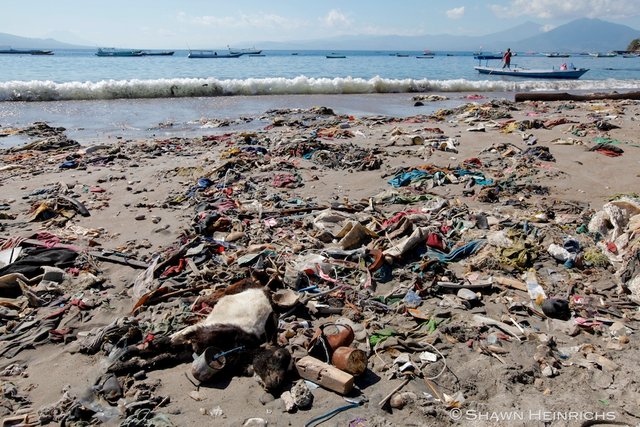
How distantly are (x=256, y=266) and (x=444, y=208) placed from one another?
312 centimetres

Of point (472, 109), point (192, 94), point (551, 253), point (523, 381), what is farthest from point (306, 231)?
point (192, 94)

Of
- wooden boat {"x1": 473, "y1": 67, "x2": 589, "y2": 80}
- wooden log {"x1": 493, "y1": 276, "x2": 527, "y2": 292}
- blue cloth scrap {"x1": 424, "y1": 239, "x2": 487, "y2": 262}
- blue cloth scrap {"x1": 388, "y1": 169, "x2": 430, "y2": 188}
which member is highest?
wooden boat {"x1": 473, "y1": 67, "x2": 589, "y2": 80}

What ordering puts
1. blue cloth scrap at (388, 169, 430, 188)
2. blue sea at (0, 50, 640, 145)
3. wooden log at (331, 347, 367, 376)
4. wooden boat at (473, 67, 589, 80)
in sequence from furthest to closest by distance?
wooden boat at (473, 67, 589, 80)
blue sea at (0, 50, 640, 145)
blue cloth scrap at (388, 169, 430, 188)
wooden log at (331, 347, 367, 376)

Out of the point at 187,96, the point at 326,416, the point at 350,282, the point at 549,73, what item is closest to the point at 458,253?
the point at 350,282

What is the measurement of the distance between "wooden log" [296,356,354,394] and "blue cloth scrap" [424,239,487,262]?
2.26 meters

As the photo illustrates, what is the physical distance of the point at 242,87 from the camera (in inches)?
973

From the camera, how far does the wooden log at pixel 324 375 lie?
311cm

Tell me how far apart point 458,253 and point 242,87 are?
2191 cm

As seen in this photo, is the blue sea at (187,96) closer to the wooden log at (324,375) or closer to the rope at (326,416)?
the wooden log at (324,375)

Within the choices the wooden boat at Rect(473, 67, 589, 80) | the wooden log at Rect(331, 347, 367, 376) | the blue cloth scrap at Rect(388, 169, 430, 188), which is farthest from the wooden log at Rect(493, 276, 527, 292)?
the wooden boat at Rect(473, 67, 589, 80)

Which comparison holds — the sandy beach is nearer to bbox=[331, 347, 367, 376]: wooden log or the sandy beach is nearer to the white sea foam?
bbox=[331, 347, 367, 376]: wooden log

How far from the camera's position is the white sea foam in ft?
72.6

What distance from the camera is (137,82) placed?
23969 millimetres

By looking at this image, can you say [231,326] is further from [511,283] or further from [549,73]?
[549,73]
